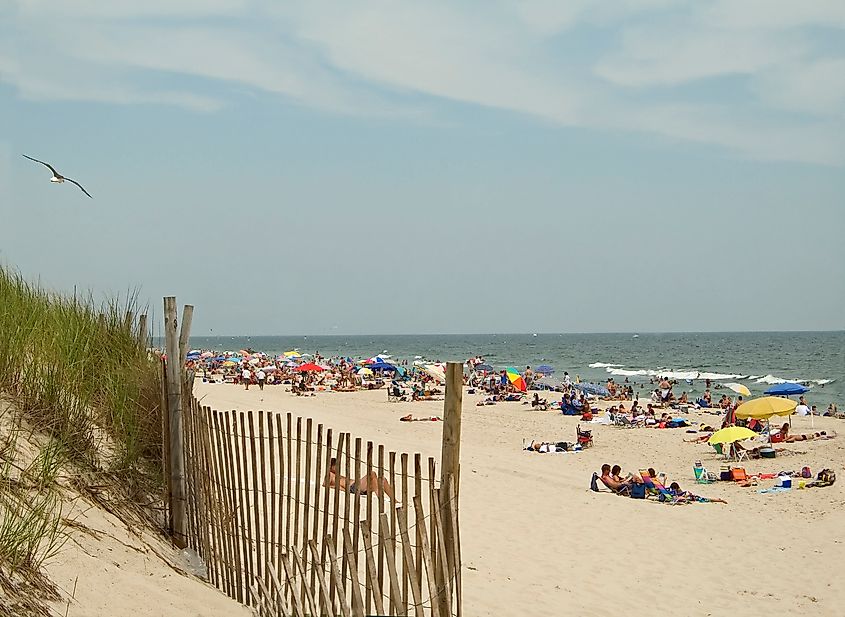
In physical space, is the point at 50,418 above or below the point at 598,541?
above

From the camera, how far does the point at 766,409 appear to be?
17.6 metres

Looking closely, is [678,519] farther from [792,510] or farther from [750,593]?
[750,593]

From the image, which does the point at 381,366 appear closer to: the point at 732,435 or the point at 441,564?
the point at 732,435

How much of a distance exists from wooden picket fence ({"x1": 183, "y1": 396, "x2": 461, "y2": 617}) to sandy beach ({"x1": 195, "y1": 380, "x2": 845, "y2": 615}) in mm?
1971

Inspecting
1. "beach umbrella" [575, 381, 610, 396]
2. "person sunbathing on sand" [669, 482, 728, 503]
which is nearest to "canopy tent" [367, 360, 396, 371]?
"beach umbrella" [575, 381, 610, 396]

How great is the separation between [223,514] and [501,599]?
2.71 m

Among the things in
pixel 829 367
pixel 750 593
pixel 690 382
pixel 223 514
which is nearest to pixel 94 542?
pixel 223 514

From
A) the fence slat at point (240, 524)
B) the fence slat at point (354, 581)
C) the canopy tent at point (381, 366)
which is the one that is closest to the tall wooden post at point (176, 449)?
the fence slat at point (240, 524)

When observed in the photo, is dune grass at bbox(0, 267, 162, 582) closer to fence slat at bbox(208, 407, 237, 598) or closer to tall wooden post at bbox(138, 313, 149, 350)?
tall wooden post at bbox(138, 313, 149, 350)

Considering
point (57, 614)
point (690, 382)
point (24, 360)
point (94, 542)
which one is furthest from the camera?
point (690, 382)

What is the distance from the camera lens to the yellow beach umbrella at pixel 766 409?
56.9ft

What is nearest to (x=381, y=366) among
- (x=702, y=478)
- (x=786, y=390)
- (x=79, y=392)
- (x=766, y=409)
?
(x=786, y=390)

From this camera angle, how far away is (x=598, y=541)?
9.42 metres

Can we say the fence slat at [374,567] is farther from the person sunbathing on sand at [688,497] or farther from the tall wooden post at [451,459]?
the person sunbathing on sand at [688,497]
